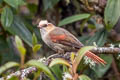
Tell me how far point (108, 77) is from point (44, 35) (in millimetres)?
1084

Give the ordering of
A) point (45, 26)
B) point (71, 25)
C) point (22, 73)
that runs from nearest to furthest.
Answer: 1. point (22, 73)
2. point (45, 26)
3. point (71, 25)

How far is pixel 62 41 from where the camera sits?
3.02 m

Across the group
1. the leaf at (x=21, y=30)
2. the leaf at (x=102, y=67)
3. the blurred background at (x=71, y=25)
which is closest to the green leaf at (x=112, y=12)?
the blurred background at (x=71, y=25)

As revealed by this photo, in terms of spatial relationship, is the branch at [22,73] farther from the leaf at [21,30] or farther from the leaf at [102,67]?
the leaf at [102,67]

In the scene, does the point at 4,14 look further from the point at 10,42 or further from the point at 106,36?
the point at 106,36

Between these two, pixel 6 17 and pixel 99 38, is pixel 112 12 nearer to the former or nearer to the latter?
pixel 99 38

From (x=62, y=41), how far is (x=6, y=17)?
58cm

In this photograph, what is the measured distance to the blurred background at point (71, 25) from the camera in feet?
10.3

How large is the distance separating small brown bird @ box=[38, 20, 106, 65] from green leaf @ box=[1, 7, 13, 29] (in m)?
0.30

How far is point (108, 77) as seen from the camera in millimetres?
3914

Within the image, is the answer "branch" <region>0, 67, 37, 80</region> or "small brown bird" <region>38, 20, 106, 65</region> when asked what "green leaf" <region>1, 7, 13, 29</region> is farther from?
"branch" <region>0, 67, 37, 80</region>

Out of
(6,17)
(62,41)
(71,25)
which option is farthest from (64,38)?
(71,25)

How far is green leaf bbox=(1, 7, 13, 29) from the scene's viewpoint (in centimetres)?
320

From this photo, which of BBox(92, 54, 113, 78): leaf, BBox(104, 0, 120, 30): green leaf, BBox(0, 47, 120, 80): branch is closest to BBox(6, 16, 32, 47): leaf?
BBox(0, 47, 120, 80): branch
